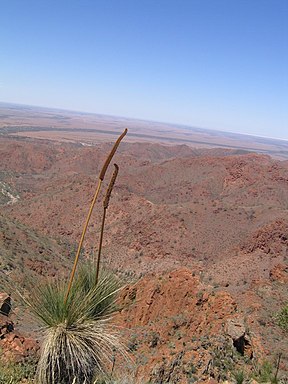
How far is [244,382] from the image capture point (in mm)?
9602

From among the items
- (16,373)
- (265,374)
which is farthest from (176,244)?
(16,373)

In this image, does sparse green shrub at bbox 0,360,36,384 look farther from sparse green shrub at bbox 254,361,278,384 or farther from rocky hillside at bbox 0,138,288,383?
sparse green shrub at bbox 254,361,278,384

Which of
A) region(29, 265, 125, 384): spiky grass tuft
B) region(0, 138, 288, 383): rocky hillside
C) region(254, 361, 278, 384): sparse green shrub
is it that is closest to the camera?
region(29, 265, 125, 384): spiky grass tuft

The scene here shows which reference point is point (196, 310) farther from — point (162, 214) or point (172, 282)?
point (162, 214)

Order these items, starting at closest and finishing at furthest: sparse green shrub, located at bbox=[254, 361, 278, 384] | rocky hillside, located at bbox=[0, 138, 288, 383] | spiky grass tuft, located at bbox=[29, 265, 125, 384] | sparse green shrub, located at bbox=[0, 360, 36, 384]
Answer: spiky grass tuft, located at bbox=[29, 265, 125, 384]
sparse green shrub, located at bbox=[0, 360, 36, 384]
sparse green shrub, located at bbox=[254, 361, 278, 384]
rocky hillside, located at bbox=[0, 138, 288, 383]

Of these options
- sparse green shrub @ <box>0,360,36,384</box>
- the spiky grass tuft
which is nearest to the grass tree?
the spiky grass tuft

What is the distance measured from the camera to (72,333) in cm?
478

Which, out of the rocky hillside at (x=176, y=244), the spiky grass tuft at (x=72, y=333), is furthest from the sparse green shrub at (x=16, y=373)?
the rocky hillside at (x=176, y=244)

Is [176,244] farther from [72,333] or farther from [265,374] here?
[72,333]

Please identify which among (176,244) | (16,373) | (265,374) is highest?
(16,373)

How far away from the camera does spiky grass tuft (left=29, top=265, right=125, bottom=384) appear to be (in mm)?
4758

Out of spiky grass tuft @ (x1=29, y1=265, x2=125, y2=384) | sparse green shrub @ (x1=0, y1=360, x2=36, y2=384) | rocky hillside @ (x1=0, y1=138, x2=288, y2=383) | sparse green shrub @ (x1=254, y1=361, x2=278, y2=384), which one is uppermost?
spiky grass tuft @ (x1=29, y1=265, x2=125, y2=384)

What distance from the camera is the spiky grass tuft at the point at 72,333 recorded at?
15.6 ft

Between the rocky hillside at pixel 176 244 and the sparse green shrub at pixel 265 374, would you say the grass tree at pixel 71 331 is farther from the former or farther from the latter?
the sparse green shrub at pixel 265 374
